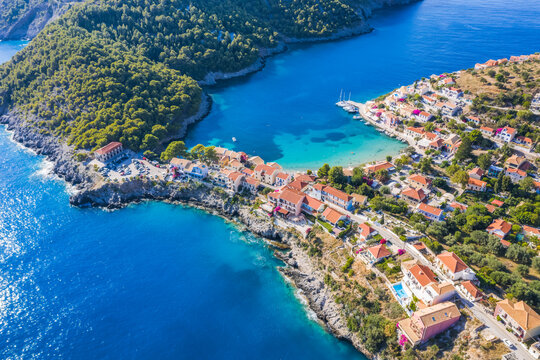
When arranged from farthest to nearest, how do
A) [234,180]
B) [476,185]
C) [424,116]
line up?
[424,116] < [234,180] < [476,185]

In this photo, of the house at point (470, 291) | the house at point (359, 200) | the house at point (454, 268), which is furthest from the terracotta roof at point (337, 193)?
the house at point (470, 291)

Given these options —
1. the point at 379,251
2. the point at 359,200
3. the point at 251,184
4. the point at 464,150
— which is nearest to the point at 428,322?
the point at 379,251

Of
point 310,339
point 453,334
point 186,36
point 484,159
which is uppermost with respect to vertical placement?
point 186,36

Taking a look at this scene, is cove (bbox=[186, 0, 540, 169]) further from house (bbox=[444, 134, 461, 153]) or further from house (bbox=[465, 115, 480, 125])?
house (bbox=[465, 115, 480, 125])

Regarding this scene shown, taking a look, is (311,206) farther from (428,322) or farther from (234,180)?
(428,322)

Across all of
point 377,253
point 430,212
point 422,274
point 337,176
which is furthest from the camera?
point 337,176

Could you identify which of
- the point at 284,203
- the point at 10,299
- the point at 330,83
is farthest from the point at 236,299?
the point at 330,83

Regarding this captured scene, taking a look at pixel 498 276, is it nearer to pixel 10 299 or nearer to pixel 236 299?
pixel 236 299
